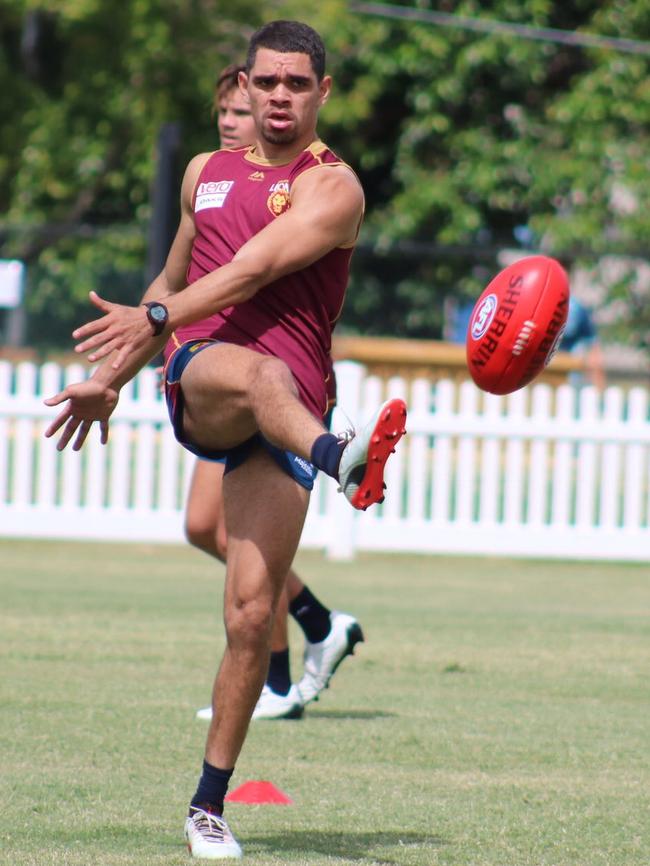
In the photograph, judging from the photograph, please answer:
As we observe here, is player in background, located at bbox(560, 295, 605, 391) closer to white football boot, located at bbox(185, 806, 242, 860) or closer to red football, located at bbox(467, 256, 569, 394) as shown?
red football, located at bbox(467, 256, 569, 394)

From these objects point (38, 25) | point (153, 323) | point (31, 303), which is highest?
point (38, 25)

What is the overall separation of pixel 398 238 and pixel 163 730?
19801mm

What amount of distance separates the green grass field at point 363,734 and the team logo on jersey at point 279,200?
1.75 m

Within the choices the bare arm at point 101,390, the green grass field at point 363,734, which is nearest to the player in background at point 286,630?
the green grass field at point 363,734

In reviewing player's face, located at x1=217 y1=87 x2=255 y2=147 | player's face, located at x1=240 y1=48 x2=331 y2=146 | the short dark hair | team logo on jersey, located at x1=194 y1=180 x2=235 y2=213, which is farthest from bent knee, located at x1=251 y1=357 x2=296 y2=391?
player's face, located at x1=217 y1=87 x2=255 y2=147

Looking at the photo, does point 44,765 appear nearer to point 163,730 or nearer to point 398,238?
point 163,730

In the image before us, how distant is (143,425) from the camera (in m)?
13.2

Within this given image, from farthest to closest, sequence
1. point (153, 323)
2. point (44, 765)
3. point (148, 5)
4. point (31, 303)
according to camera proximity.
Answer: point (31, 303) → point (148, 5) → point (44, 765) → point (153, 323)

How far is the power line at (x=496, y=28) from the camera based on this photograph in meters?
23.8

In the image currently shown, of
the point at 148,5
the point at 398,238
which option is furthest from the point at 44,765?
the point at 398,238

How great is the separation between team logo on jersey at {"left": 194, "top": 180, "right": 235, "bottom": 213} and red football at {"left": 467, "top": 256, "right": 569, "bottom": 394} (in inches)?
34.4

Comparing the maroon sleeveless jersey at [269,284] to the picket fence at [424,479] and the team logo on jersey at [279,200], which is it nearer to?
the team logo on jersey at [279,200]

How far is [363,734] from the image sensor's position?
6102mm

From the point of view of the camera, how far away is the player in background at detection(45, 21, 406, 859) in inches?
163
